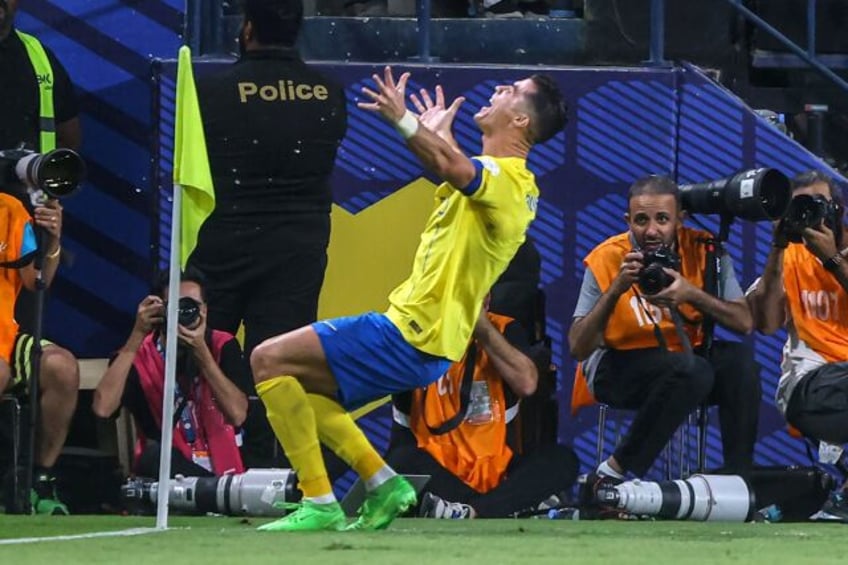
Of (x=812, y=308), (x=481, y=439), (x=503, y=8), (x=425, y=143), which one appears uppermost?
(x=503, y=8)

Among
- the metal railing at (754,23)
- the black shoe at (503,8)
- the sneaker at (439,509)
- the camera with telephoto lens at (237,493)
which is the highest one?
the black shoe at (503,8)

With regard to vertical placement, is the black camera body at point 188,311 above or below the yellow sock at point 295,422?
above

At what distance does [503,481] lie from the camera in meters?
9.74

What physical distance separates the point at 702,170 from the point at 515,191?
9.82 ft

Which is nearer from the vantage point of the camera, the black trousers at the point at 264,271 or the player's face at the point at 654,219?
the player's face at the point at 654,219

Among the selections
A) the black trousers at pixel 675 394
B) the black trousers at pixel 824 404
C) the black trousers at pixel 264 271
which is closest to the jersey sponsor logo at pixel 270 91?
the black trousers at pixel 264 271

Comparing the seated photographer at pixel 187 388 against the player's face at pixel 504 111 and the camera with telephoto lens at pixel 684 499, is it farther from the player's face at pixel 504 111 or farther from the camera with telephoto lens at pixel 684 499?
the player's face at pixel 504 111

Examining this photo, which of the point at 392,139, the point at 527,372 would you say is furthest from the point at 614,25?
the point at 527,372

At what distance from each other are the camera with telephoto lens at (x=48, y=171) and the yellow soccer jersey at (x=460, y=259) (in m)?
1.82

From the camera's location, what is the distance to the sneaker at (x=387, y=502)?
26.5 feet

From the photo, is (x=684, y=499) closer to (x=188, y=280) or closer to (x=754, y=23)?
(x=188, y=280)

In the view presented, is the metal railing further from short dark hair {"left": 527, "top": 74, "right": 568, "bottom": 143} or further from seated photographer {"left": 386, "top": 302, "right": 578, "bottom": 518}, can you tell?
short dark hair {"left": 527, "top": 74, "right": 568, "bottom": 143}

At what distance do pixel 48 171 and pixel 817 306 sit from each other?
11.5 feet

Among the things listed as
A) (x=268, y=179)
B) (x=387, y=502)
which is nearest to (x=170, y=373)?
(x=387, y=502)
